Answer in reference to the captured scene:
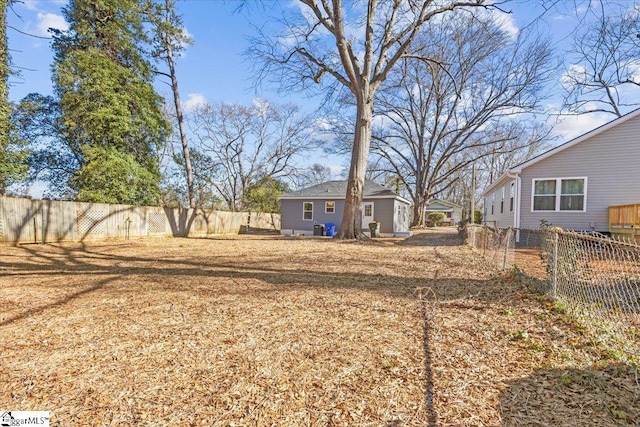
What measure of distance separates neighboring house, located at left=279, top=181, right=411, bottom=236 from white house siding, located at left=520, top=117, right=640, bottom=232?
7201mm

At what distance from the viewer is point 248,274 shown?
18.6 feet

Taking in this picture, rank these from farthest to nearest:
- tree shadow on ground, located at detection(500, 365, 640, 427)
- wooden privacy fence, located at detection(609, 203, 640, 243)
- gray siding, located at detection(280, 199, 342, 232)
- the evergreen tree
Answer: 1. gray siding, located at detection(280, 199, 342, 232)
2. the evergreen tree
3. wooden privacy fence, located at detection(609, 203, 640, 243)
4. tree shadow on ground, located at detection(500, 365, 640, 427)

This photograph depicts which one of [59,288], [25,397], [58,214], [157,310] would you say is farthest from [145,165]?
[25,397]

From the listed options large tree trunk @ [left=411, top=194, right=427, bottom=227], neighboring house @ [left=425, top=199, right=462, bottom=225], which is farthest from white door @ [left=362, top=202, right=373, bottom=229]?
neighboring house @ [left=425, top=199, right=462, bottom=225]

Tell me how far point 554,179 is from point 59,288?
1386cm

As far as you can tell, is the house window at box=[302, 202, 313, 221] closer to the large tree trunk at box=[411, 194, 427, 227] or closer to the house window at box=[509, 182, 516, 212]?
the house window at box=[509, 182, 516, 212]

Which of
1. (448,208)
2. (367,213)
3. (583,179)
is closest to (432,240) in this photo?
(367,213)

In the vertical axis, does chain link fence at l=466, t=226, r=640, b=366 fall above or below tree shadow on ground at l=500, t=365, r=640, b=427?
above

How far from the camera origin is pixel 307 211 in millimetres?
18906

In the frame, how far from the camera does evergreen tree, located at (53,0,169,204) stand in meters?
14.1

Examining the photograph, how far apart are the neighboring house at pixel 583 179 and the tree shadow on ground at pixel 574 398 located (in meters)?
10.7

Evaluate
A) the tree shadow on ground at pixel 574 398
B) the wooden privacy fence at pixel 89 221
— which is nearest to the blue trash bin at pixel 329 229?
the wooden privacy fence at pixel 89 221

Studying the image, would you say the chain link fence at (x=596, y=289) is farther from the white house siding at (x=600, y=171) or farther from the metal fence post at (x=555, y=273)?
the white house siding at (x=600, y=171)

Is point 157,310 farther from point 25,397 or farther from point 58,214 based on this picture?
point 58,214
